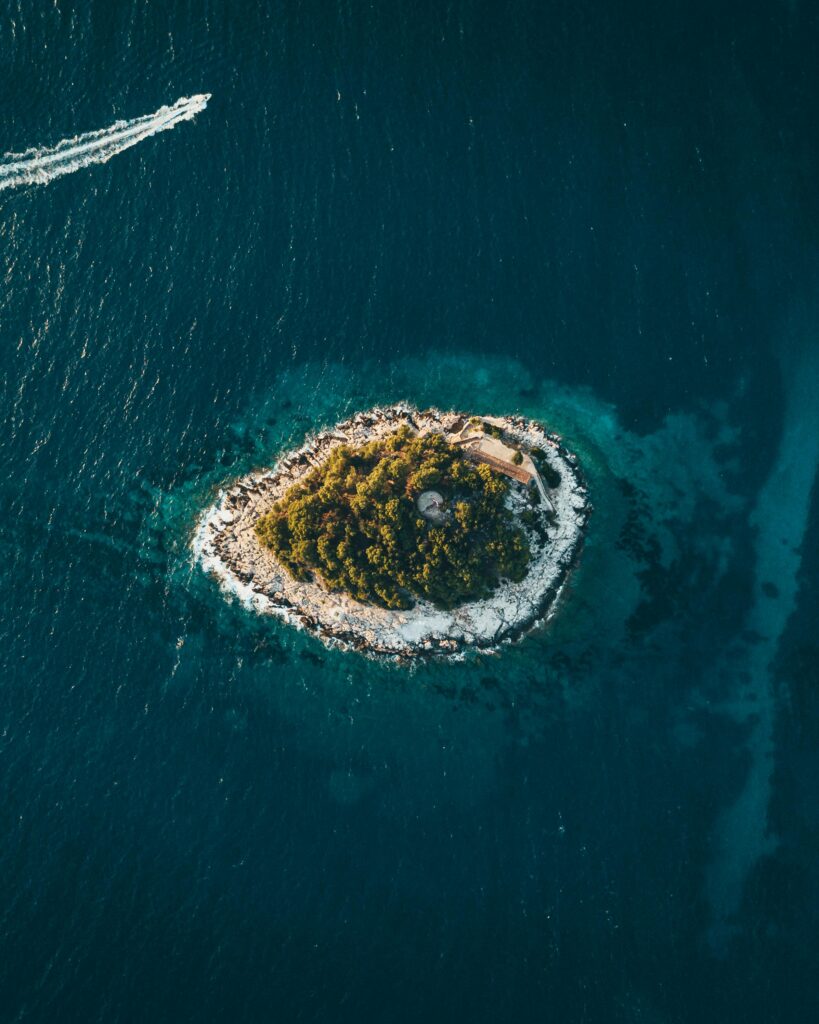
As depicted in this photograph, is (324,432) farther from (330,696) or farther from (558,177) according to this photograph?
(558,177)

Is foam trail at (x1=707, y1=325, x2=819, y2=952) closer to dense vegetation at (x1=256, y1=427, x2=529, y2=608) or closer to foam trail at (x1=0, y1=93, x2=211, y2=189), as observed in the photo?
dense vegetation at (x1=256, y1=427, x2=529, y2=608)

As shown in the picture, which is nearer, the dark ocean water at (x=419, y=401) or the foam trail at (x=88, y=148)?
the dark ocean water at (x=419, y=401)

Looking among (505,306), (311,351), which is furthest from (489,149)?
(311,351)

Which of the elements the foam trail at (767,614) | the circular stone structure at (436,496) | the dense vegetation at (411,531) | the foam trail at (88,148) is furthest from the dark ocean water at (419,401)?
the dense vegetation at (411,531)

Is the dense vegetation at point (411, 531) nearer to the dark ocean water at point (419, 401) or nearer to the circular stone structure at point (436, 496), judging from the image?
the circular stone structure at point (436, 496)

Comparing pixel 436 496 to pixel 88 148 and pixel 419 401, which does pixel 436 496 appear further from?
pixel 88 148

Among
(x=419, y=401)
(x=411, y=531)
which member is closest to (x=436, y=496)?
(x=411, y=531)

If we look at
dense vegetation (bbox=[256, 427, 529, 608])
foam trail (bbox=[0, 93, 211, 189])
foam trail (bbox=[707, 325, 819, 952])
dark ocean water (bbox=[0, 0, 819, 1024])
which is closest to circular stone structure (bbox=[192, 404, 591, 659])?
dense vegetation (bbox=[256, 427, 529, 608])

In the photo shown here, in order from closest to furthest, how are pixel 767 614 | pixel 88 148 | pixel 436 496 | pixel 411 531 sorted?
1. pixel 411 531
2. pixel 767 614
3. pixel 436 496
4. pixel 88 148
